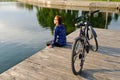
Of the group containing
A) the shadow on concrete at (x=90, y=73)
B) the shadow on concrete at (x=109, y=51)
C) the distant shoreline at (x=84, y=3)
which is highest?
the distant shoreline at (x=84, y=3)

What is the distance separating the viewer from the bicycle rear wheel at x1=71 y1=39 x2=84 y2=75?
15.9 ft

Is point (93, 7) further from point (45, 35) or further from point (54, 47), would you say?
point (54, 47)

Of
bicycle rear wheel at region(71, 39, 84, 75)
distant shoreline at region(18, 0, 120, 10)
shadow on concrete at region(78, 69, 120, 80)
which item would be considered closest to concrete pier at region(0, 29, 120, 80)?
shadow on concrete at region(78, 69, 120, 80)

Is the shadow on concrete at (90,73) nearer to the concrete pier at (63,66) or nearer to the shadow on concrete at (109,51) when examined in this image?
the concrete pier at (63,66)

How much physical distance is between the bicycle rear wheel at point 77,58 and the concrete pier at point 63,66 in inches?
6.6

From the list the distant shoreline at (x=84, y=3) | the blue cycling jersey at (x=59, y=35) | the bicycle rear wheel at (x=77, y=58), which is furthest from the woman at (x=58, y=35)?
the distant shoreline at (x=84, y=3)

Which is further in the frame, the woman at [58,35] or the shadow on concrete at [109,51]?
the woman at [58,35]

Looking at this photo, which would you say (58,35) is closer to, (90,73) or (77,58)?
(77,58)

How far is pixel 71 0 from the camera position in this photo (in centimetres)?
3575

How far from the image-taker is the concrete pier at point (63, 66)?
16.4 feet

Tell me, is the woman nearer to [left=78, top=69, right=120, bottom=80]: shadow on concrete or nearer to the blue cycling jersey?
the blue cycling jersey

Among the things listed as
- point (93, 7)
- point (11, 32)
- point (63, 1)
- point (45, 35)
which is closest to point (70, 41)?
point (45, 35)

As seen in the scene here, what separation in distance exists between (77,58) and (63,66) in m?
0.64

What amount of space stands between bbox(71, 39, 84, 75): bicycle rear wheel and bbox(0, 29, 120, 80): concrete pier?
17 centimetres
